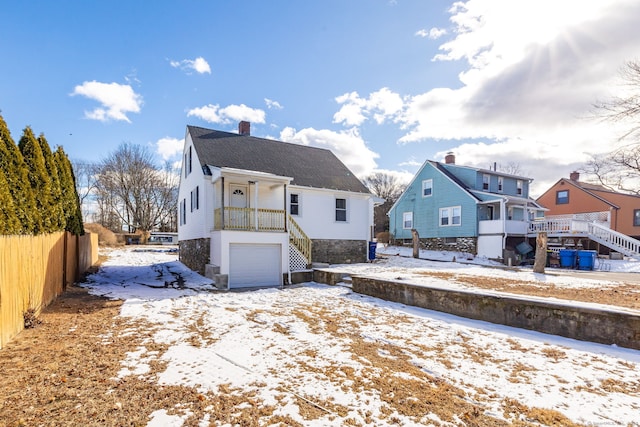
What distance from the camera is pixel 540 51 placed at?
37.4 feet

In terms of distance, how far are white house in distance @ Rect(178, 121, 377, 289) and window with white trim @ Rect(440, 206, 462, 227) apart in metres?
8.35

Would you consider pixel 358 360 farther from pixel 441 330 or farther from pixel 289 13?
pixel 289 13

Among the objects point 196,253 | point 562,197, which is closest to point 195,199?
point 196,253

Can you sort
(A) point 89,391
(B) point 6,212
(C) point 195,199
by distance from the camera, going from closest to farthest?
(A) point 89,391
(B) point 6,212
(C) point 195,199

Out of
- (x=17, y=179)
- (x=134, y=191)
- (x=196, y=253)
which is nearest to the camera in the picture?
(x=17, y=179)

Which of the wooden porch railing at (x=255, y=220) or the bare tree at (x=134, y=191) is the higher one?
the bare tree at (x=134, y=191)

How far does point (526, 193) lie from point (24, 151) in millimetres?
29117

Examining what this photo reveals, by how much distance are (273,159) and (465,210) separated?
13540 mm

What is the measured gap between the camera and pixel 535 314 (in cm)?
578

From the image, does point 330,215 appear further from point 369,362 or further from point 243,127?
point 369,362

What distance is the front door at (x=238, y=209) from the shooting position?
11.4m

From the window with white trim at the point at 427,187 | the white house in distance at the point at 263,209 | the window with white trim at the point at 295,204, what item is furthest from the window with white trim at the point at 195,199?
the window with white trim at the point at 427,187

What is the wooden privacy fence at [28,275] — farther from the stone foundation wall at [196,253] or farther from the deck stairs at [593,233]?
the deck stairs at [593,233]

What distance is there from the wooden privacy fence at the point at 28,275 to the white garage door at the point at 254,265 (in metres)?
4.71
